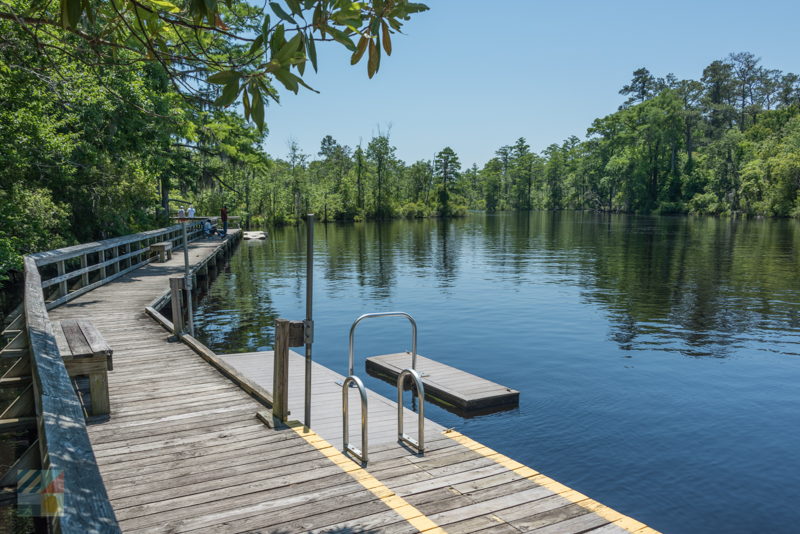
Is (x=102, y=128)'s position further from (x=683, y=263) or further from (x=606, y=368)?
(x=683, y=263)

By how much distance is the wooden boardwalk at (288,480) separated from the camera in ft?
15.4

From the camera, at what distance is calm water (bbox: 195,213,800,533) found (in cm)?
829

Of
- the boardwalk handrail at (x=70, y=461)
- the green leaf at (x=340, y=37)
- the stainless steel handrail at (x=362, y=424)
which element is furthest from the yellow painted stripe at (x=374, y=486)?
the green leaf at (x=340, y=37)

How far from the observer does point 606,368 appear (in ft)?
44.8

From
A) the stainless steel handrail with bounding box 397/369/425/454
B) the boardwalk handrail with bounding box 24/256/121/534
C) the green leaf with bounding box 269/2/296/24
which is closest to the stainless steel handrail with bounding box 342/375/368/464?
the stainless steel handrail with bounding box 397/369/425/454

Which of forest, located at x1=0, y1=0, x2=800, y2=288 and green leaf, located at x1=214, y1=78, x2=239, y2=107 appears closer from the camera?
green leaf, located at x1=214, y1=78, x2=239, y2=107

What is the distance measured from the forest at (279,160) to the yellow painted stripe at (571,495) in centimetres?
412

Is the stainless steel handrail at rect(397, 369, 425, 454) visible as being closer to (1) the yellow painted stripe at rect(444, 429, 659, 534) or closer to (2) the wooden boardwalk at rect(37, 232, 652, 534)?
(2) the wooden boardwalk at rect(37, 232, 652, 534)

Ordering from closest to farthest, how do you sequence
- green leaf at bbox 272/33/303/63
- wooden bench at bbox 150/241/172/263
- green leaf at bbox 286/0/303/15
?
1. green leaf at bbox 272/33/303/63
2. green leaf at bbox 286/0/303/15
3. wooden bench at bbox 150/241/172/263

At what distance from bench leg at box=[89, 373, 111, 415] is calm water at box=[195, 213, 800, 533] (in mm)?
5338

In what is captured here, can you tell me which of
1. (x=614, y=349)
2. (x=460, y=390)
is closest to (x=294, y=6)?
(x=460, y=390)

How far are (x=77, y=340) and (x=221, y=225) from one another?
32.4 m

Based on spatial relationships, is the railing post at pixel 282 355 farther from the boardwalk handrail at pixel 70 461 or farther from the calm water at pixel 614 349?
the calm water at pixel 614 349

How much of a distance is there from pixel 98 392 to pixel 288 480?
3.00 metres
